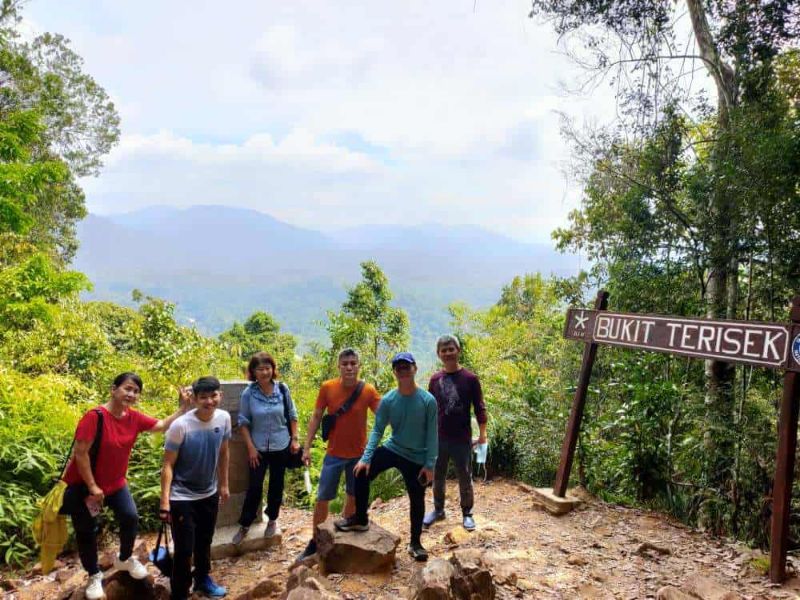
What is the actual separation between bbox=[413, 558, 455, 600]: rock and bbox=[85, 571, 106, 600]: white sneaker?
1.99 metres

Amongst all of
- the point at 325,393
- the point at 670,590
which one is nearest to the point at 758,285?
the point at 670,590

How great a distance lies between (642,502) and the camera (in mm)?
5414

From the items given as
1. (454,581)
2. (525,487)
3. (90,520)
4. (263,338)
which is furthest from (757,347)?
(263,338)

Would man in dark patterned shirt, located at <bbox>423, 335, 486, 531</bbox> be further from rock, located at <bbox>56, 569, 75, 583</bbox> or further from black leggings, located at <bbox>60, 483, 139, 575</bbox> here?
rock, located at <bbox>56, 569, 75, 583</bbox>

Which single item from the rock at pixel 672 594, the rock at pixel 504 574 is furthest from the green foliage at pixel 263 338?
the rock at pixel 672 594

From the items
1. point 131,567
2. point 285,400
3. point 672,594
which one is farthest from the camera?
point 285,400

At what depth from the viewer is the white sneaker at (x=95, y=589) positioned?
327cm

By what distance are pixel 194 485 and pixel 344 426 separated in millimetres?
1134

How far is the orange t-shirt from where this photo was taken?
4.04 metres

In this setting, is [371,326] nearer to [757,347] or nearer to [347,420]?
[347,420]

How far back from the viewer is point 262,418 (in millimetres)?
4109

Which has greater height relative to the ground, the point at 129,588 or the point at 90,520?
the point at 90,520

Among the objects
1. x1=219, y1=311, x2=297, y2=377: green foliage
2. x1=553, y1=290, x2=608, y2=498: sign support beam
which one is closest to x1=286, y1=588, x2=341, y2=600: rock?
x1=553, y1=290, x2=608, y2=498: sign support beam

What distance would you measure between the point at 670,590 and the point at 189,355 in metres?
8.35
